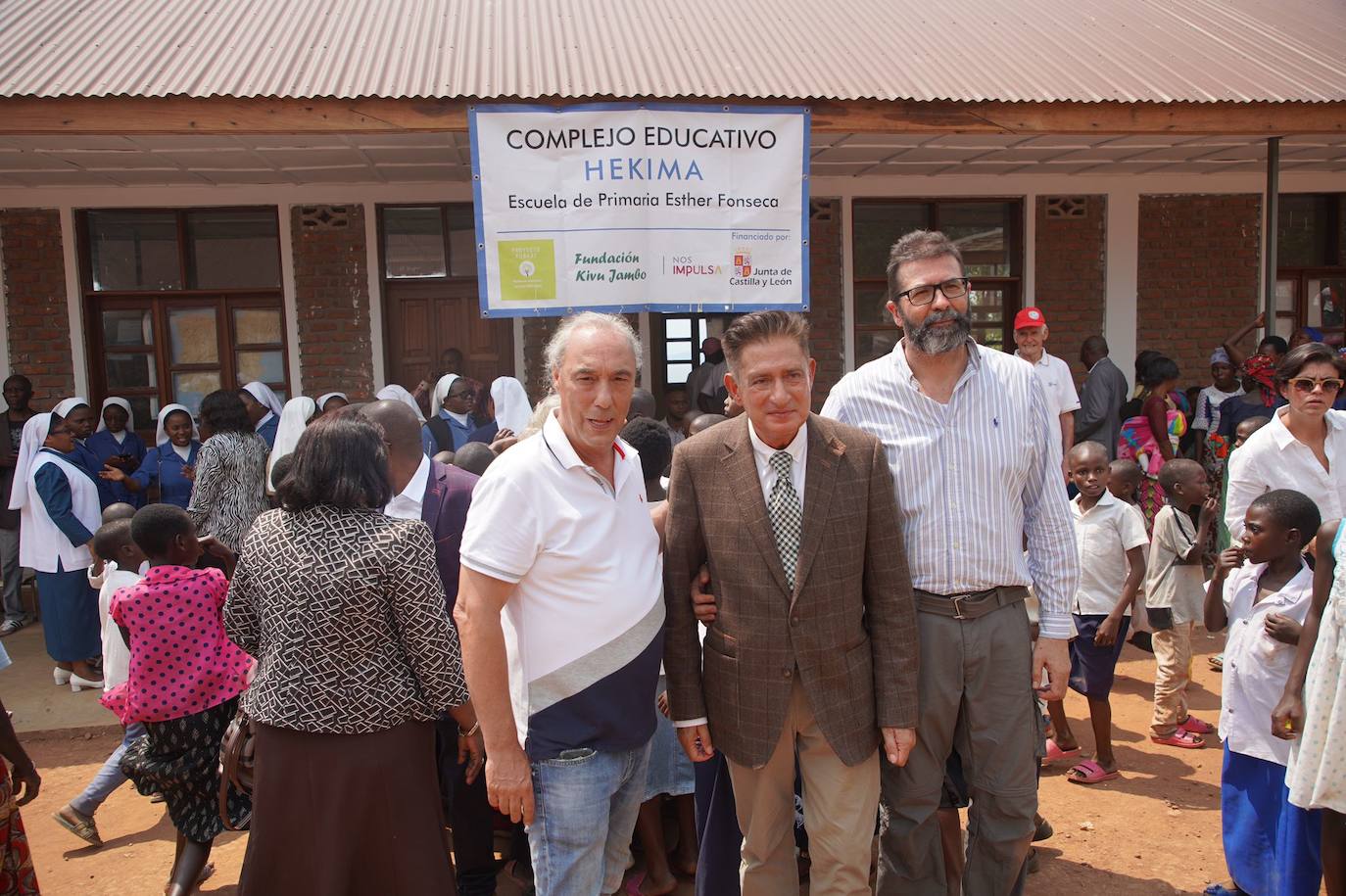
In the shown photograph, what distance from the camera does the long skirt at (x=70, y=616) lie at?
574 centimetres

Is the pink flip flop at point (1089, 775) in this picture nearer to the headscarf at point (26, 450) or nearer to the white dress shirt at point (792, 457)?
the white dress shirt at point (792, 457)

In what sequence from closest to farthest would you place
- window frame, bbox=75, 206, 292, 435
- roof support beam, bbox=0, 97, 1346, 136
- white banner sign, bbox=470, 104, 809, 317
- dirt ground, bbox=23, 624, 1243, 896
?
dirt ground, bbox=23, 624, 1243, 896 → roof support beam, bbox=0, 97, 1346, 136 → white banner sign, bbox=470, 104, 809, 317 → window frame, bbox=75, 206, 292, 435

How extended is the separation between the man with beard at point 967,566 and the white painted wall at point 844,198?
547 centimetres

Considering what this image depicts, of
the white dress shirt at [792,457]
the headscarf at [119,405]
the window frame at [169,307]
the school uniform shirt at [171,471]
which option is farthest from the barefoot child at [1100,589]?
the headscarf at [119,405]

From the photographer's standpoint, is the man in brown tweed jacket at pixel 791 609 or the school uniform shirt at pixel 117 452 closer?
the man in brown tweed jacket at pixel 791 609

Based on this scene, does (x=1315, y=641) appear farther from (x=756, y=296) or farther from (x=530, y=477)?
(x=756, y=296)

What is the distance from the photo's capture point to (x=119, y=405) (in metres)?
7.21

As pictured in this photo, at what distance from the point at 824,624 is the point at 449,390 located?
14.4 ft

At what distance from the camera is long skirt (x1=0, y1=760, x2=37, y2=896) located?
2607mm

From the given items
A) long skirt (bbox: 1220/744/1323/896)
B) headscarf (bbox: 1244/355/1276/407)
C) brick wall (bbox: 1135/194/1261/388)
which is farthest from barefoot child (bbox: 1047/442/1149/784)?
brick wall (bbox: 1135/194/1261/388)

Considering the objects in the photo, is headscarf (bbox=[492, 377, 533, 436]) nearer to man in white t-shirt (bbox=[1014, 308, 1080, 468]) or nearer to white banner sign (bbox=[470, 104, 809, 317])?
white banner sign (bbox=[470, 104, 809, 317])

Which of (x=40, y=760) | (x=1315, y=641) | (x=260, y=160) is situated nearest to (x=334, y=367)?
(x=260, y=160)

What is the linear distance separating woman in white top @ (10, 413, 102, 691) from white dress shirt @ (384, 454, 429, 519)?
3.97m

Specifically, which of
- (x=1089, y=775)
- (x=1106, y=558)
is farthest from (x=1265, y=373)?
(x=1089, y=775)
